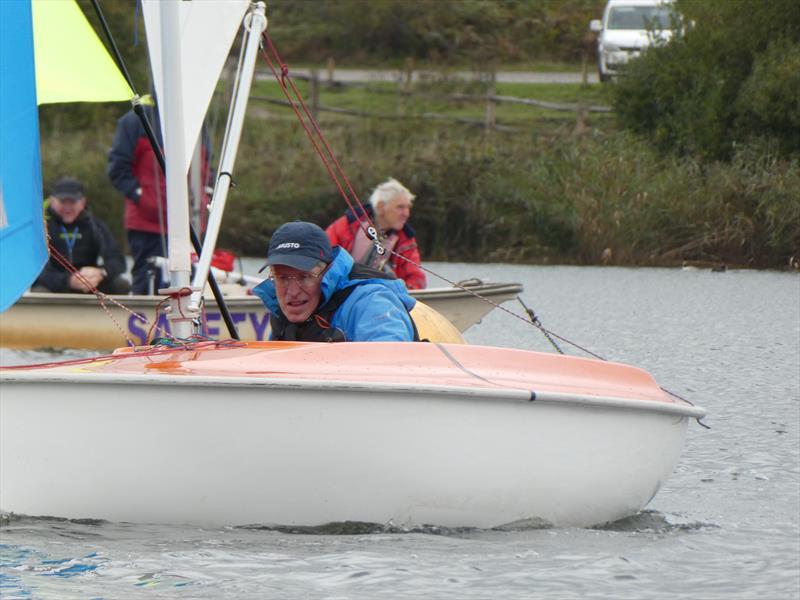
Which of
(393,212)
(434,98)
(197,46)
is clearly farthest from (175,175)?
(434,98)

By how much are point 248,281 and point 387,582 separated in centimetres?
700

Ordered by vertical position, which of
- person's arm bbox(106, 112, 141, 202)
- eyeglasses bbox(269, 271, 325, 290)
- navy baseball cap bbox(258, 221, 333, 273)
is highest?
person's arm bbox(106, 112, 141, 202)

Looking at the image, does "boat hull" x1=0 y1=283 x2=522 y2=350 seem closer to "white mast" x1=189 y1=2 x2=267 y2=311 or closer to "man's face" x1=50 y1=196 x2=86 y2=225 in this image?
"man's face" x1=50 y1=196 x2=86 y2=225

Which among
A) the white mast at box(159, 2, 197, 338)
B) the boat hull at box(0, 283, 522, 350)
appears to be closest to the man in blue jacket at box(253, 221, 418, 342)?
the white mast at box(159, 2, 197, 338)

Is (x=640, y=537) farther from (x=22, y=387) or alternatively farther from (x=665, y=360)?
(x=665, y=360)

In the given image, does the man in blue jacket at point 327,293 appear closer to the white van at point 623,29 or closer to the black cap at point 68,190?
the black cap at point 68,190

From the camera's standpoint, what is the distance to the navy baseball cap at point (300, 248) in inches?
212

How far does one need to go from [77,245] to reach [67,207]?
1.07 ft

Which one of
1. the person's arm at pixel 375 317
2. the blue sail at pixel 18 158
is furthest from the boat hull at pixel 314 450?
the blue sail at pixel 18 158

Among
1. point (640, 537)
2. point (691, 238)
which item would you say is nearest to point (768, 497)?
point (640, 537)

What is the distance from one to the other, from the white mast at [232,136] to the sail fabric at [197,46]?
0.15 metres

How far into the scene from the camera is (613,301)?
15359mm

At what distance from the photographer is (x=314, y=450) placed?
193 inches

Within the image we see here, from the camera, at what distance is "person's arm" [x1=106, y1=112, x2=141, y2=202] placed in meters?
11.1
